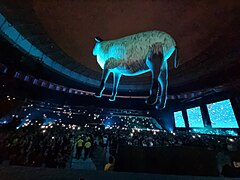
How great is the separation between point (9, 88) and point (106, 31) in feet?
15.0

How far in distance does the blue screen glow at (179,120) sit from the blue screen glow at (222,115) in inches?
95.4

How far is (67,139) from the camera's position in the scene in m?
3.28

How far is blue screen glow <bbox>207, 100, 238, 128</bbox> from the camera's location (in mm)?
5491

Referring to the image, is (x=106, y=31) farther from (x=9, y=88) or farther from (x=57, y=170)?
(x=9, y=88)

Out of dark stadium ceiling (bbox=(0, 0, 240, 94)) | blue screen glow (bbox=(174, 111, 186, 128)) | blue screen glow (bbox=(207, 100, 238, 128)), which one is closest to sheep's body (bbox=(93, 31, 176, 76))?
dark stadium ceiling (bbox=(0, 0, 240, 94))

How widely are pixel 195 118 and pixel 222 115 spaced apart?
71.7 inches

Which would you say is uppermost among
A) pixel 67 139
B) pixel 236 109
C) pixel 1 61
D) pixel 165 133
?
pixel 1 61

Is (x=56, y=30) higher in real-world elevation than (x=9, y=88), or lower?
higher

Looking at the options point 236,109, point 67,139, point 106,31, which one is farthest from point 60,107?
point 236,109

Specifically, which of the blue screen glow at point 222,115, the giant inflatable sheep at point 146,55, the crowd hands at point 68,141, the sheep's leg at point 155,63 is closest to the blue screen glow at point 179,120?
the blue screen glow at point 222,115

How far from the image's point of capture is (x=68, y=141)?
3346 mm

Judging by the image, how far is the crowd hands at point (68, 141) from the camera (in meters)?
2.56

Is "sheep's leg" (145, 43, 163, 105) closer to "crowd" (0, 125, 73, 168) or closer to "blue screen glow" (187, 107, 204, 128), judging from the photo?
"crowd" (0, 125, 73, 168)

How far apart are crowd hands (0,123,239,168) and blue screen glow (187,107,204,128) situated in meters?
3.51
